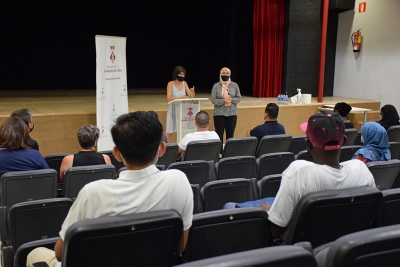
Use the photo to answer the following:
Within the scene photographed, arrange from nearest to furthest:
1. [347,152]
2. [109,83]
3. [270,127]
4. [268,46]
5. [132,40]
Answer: [347,152] → [270,127] → [109,83] → [268,46] → [132,40]

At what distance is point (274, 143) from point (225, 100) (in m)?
1.68

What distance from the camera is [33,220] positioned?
2529 mm

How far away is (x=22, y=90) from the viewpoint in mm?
10672

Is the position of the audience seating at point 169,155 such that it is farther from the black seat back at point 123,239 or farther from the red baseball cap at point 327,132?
the black seat back at point 123,239

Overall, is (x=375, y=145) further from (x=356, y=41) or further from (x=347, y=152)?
(x=356, y=41)

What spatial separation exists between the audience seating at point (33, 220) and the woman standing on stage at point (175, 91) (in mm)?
3897

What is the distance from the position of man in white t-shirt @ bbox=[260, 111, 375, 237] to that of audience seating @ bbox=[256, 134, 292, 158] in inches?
95.7

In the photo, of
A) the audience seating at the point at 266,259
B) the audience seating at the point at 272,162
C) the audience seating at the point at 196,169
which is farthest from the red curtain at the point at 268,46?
the audience seating at the point at 266,259

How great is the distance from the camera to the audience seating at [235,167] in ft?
12.3

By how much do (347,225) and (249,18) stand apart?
8.84 meters

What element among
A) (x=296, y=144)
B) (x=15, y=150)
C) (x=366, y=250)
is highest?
(x=366, y=250)

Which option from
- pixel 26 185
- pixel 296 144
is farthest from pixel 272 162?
pixel 26 185

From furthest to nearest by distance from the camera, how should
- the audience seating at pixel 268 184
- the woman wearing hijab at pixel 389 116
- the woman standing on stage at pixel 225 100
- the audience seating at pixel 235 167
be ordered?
the woman standing on stage at pixel 225 100, the woman wearing hijab at pixel 389 116, the audience seating at pixel 235 167, the audience seating at pixel 268 184

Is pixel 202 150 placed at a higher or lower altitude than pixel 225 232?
lower
